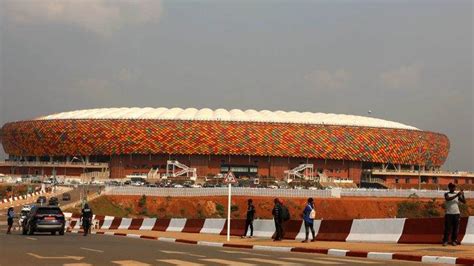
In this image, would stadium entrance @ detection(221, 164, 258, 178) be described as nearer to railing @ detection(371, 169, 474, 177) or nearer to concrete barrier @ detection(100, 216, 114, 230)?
railing @ detection(371, 169, 474, 177)

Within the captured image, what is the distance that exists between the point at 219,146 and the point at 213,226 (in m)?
116

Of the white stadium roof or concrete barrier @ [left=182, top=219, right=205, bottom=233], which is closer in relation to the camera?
concrete barrier @ [left=182, top=219, right=205, bottom=233]

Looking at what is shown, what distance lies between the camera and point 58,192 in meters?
116

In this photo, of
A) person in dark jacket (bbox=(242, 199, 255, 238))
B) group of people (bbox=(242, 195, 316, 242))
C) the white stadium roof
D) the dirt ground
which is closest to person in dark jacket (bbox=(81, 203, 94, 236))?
person in dark jacket (bbox=(242, 199, 255, 238))

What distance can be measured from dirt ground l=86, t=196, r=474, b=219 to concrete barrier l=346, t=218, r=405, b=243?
7031 centimetres

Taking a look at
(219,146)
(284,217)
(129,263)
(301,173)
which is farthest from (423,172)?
(129,263)

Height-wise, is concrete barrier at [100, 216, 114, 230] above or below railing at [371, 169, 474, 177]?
below

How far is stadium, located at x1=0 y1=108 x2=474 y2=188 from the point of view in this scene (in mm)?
162500

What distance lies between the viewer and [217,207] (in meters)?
105

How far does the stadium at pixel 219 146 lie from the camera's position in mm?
162500

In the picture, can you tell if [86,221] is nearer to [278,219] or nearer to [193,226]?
[193,226]

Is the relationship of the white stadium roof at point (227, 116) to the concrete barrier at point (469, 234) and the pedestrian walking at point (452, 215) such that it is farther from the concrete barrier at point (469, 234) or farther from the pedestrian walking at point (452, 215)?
the pedestrian walking at point (452, 215)

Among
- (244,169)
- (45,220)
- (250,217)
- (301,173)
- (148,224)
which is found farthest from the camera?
(244,169)

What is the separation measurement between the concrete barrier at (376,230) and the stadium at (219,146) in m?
120
